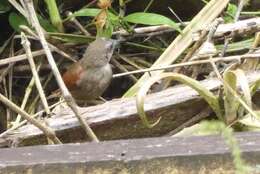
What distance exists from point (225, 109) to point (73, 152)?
24.0 inches

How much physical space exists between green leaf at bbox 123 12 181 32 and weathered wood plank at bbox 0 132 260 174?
1146mm

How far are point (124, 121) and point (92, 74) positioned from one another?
119 centimetres

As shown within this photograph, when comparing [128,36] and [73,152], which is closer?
[73,152]

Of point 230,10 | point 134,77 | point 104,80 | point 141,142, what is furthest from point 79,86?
point 141,142

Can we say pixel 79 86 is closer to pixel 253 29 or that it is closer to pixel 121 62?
pixel 121 62

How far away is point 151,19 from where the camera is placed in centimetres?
279

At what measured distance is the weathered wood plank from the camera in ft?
4.94

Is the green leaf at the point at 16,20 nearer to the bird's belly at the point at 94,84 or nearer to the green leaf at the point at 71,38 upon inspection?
the green leaf at the point at 71,38

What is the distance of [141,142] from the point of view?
170 centimetres

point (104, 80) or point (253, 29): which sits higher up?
point (253, 29)

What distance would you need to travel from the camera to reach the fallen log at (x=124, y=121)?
220 centimetres

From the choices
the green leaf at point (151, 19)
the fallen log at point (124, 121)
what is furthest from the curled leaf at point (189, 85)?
the green leaf at point (151, 19)

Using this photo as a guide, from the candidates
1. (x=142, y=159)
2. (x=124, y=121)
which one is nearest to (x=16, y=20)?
(x=124, y=121)

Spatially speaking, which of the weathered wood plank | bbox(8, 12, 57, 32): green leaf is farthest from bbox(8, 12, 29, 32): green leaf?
the weathered wood plank
